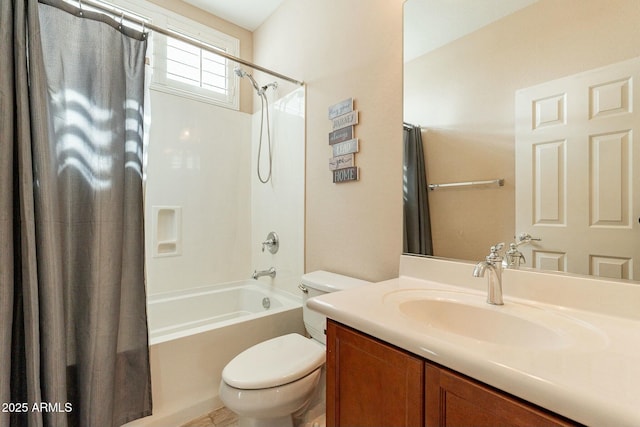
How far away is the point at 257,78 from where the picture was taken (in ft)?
8.17

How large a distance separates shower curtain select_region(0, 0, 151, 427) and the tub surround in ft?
3.30

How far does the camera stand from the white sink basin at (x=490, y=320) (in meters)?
0.73

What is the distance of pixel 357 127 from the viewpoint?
1.58 m

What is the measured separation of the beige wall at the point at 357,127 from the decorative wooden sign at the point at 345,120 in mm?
42

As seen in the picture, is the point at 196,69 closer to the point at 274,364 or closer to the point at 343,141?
the point at 343,141

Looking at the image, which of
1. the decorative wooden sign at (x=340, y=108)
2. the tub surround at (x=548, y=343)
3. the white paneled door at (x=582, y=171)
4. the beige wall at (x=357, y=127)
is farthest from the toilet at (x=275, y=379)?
the decorative wooden sign at (x=340, y=108)

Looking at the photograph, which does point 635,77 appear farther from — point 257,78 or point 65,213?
point 257,78

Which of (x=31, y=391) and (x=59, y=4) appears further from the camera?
(x=59, y=4)

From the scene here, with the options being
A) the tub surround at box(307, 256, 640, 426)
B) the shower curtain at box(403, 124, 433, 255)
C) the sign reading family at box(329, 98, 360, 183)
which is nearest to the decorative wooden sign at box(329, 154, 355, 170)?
the sign reading family at box(329, 98, 360, 183)

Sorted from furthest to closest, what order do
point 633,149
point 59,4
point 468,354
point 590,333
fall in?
point 59,4 → point 633,149 → point 590,333 → point 468,354

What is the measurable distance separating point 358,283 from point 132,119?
1350 millimetres

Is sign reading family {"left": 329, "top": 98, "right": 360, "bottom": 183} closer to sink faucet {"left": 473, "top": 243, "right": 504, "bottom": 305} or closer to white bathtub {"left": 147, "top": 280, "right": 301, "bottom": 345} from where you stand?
sink faucet {"left": 473, "top": 243, "right": 504, "bottom": 305}

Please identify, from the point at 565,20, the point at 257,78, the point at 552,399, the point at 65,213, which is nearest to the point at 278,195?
the point at 257,78

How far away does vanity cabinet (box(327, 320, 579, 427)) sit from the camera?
1.81 ft
